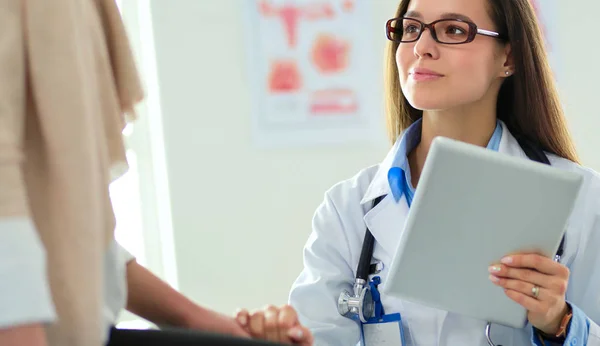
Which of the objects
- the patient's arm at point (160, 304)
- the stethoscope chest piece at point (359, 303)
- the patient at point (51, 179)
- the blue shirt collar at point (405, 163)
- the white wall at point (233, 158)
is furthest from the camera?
the white wall at point (233, 158)

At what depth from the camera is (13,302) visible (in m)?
0.56

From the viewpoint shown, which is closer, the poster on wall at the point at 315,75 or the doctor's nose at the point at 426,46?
the doctor's nose at the point at 426,46

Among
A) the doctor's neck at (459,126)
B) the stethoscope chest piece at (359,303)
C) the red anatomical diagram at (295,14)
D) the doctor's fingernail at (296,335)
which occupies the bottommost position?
the stethoscope chest piece at (359,303)

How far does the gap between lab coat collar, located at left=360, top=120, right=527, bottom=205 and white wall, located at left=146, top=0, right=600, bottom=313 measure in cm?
105

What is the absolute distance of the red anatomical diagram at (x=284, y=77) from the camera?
2697 millimetres

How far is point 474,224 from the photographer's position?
123 cm

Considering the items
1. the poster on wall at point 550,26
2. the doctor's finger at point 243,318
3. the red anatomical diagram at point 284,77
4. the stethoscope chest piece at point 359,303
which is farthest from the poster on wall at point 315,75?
the doctor's finger at point 243,318

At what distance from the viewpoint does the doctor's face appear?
1.53 m

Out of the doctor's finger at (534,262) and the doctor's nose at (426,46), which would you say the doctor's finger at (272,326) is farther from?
the doctor's nose at (426,46)

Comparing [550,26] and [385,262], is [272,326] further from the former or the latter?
[550,26]

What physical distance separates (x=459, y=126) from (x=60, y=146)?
1.15m

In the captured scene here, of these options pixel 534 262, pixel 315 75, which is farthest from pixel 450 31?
pixel 315 75

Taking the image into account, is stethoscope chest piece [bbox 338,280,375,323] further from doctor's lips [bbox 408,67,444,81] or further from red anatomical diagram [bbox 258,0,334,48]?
red anatomical diagram [bbox 258,0,334,48]

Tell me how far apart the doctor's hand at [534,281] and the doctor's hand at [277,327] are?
42 cm
